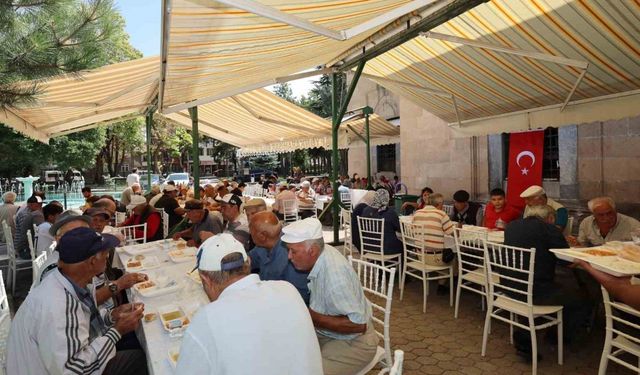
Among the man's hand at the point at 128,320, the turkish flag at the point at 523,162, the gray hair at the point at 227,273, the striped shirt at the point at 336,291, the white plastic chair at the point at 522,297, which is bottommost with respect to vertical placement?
the white plastic chair at the point at 522,297

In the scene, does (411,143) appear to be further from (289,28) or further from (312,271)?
(312,271)

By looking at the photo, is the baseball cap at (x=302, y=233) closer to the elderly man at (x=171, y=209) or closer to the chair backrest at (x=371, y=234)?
the chair backrest at (x=371, y=234)

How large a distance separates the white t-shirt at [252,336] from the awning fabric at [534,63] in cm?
413

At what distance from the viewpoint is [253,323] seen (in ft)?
4.38

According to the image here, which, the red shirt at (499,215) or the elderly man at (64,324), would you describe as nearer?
the elderly man at (64,324)

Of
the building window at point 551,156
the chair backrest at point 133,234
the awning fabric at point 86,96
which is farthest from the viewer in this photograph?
the building window at point 551,156

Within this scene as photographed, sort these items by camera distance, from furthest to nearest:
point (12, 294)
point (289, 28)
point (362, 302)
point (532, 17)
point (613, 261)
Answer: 1. point (12, 294)
2. point (532, 17)
3. point (289, 28)
4. point (613, 261)
5. point (362, 302)

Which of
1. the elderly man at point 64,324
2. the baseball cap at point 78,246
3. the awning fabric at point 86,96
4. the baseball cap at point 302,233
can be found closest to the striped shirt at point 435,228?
the baseball cap at point 302,233

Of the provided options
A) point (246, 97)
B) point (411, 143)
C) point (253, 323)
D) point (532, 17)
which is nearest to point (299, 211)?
point (246, 97)

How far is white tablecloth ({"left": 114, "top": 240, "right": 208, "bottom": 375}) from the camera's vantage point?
6.06 ft

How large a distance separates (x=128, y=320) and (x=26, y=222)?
17.8 feet

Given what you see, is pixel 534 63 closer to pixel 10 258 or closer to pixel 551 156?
pixel 551 156

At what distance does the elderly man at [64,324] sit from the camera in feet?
5.59

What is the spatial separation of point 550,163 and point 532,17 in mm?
4472
